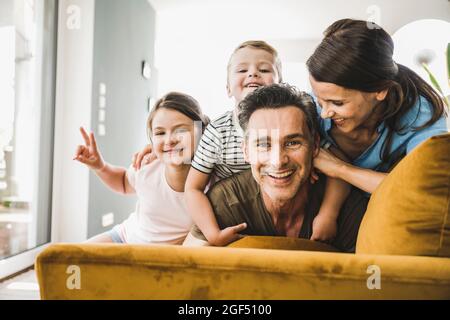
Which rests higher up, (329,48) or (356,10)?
(356,10)

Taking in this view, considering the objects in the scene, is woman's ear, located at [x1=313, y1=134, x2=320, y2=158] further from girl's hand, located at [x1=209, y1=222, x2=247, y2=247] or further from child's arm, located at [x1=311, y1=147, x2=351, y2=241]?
girl's hand, located at [x1=209, y1=222, x2=247, y2=247]

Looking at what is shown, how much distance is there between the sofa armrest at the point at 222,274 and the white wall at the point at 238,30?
1.96ft

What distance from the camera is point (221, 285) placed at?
2.67 ft

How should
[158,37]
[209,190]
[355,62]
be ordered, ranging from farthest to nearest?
1. [158,37]
2. [209,190]
3. [355,62]

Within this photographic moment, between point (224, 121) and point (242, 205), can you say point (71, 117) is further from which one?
point (242, 205)

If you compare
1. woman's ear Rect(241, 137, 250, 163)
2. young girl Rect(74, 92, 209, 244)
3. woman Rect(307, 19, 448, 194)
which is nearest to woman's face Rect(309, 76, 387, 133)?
woman Rect(307, 19, 448, 194)

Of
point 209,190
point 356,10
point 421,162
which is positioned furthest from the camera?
point 356,10

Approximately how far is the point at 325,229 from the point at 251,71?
1.85 ft

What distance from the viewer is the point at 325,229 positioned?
118 centimetres

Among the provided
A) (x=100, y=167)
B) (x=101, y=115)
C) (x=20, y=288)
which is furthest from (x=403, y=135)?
(x=20, y=288)
